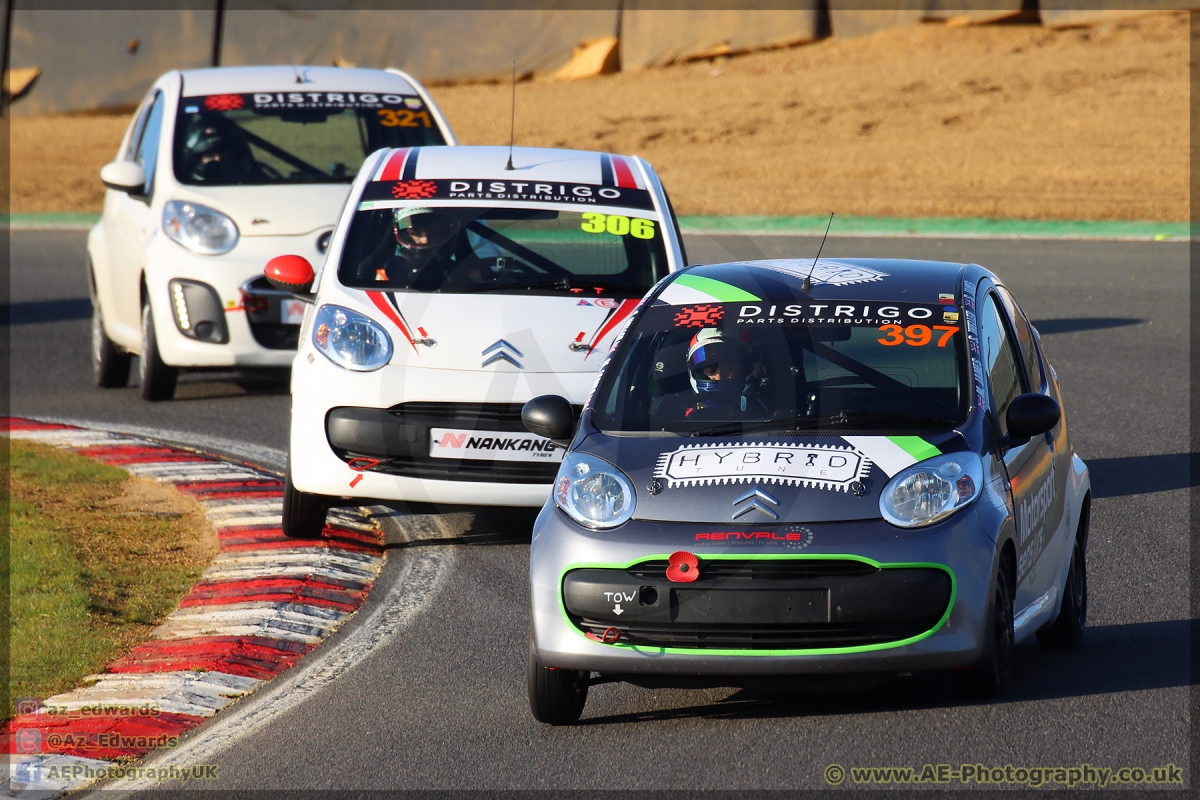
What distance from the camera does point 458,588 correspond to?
22.9ft

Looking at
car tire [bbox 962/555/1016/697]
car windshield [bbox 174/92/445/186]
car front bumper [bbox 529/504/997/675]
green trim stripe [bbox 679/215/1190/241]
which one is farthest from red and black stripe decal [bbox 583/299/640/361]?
green trim stripe [bbox 679/215/1190/241]

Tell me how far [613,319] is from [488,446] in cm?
97

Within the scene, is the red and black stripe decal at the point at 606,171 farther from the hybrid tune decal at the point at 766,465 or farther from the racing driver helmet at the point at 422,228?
the hybrid tune decal at the point at 766,465

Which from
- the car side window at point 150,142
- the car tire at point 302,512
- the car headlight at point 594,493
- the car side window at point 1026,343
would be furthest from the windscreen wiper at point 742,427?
the car side window at point 150,142

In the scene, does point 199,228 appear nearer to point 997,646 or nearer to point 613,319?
point 613,319

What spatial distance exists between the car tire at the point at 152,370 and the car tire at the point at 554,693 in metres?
6.22

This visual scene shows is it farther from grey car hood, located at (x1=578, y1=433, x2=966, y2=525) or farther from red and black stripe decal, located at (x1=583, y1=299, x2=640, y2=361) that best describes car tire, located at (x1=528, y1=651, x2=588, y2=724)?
red and black stripe decal, located at (x1=583, y1=299, x2=640, y2=361)

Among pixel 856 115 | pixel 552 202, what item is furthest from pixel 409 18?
pixel 552 202

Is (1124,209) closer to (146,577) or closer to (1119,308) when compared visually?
(1119,308)

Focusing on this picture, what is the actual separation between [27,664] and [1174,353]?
884 centimetres

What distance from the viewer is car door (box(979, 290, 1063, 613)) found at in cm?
543

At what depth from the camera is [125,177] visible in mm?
10820

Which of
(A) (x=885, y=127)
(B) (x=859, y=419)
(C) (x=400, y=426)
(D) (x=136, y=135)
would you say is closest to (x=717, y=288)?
(B) (x=859, y=419)

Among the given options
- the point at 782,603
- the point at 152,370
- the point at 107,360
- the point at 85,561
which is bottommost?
the point at 107,360
